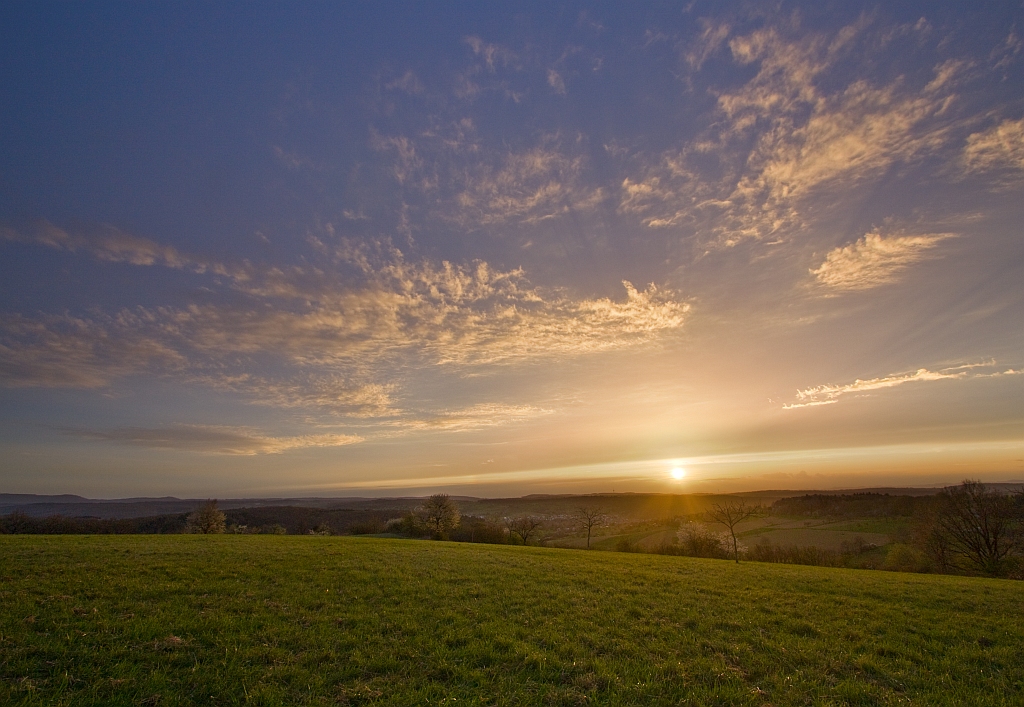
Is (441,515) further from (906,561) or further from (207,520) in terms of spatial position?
(906,561)

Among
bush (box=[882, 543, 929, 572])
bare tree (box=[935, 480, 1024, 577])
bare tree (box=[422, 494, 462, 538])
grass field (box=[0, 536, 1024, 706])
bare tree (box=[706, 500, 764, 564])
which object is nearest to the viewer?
grass field (box=[0, 536, 1024, 706])

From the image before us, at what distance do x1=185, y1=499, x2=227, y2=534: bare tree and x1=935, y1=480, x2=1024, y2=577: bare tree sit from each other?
102 m

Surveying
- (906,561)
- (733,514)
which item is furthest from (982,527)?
(733,514)

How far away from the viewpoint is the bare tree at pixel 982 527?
4703cm

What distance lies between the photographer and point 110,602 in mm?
11672

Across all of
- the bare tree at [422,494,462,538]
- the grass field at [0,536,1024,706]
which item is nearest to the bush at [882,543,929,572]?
the grass field at [0,536,1024,706]

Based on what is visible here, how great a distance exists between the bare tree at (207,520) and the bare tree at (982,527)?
102313mm

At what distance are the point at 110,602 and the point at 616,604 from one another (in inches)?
618

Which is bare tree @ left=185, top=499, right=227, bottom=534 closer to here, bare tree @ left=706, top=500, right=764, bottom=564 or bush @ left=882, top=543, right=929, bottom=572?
bare tree @ left=706, top=500, right=764, bottom=564

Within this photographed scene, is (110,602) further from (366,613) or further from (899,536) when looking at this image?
(899,536)

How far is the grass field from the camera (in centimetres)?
773

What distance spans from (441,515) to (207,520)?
1470 inches

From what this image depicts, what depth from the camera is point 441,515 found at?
76500 mm

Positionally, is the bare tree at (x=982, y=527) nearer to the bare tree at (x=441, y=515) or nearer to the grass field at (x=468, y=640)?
the grass field at (x=468, y=640)
